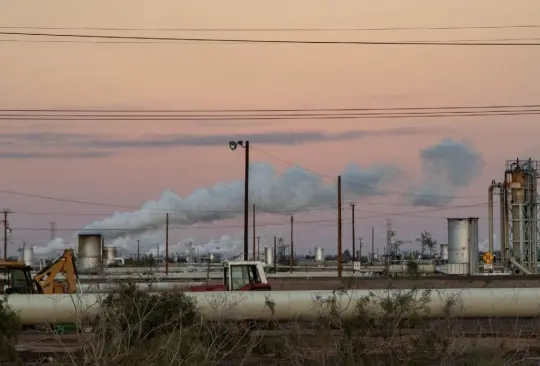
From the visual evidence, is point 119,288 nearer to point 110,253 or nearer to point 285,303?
point 285,303

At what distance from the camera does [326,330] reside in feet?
41.6

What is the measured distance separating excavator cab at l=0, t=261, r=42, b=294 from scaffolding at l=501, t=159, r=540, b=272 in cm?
4819

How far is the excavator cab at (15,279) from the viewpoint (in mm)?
25744

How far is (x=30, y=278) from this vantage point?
87.8 feet

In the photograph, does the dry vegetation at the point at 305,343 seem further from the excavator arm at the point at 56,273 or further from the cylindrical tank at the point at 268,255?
the cylindrical tank at the point at 268,255

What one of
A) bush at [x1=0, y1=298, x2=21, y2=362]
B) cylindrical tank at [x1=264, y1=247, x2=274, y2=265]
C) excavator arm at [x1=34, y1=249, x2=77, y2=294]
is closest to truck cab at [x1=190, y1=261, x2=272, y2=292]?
excavator arm at [x1=34, y1=249, x2=77, y2=294]

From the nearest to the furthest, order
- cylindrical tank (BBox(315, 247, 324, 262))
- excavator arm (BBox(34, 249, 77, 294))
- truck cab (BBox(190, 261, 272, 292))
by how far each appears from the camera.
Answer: truck cab (BBox(190, 261, 272, 292)) → excavator arm (BBox(34, 249, 77, 294)) → cylindrical tank (BBox(315, 247, 324, 262))

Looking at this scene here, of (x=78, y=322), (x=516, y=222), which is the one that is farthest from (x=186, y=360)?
(x=516, y=222)

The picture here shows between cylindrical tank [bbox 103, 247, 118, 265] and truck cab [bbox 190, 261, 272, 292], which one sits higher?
truck cab [bbox 190, 261, 272, 292]

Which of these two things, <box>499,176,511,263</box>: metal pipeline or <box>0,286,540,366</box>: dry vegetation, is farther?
<box>499,176,511,263</box>: metal pipeline

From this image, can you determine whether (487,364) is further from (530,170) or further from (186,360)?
(530,170)

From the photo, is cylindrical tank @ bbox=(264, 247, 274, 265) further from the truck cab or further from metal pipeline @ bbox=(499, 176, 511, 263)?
the truck cab

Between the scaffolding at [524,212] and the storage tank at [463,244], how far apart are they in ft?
14.7

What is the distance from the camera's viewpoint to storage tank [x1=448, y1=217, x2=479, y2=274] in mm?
71062
